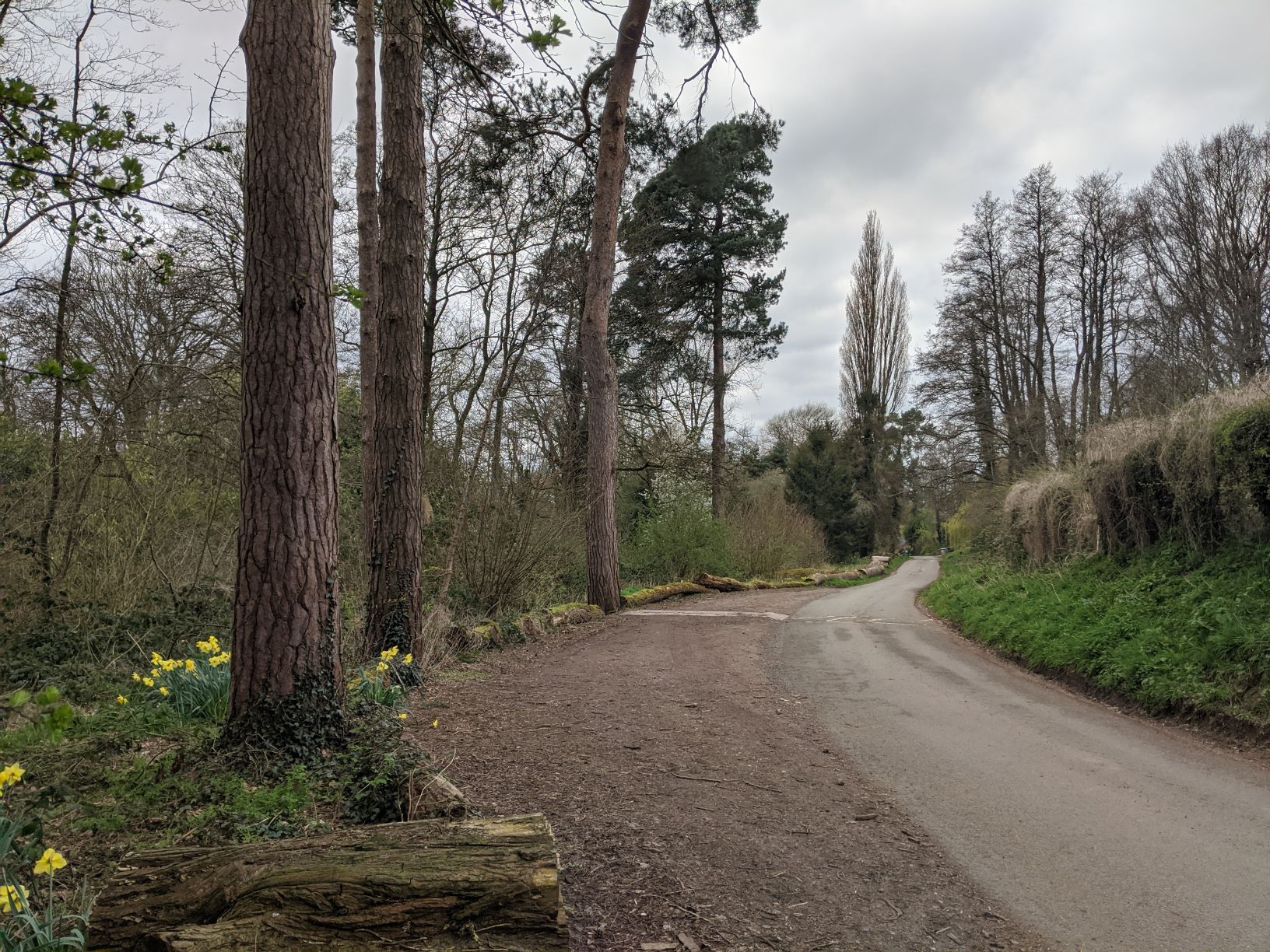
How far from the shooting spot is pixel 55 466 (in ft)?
26.8

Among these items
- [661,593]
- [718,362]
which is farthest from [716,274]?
[661,593]

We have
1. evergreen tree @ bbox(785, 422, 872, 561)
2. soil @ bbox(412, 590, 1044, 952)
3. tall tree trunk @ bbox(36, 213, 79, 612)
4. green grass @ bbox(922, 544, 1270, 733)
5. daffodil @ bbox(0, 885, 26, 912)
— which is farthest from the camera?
evergreen tree @ bbox(785, 422, 872, 561)

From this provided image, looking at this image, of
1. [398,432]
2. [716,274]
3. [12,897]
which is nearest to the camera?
[12,897]

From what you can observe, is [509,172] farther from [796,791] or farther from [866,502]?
[866,502]

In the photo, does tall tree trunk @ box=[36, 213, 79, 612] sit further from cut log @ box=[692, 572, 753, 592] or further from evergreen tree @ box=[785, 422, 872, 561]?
evergreen tree @ box=[785, 422, 872, 561]

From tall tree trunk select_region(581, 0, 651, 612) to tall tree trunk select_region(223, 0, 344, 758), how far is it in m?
9.26

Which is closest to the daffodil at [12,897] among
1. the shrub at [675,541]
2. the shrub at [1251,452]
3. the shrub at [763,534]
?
the shrub at [1251,452]

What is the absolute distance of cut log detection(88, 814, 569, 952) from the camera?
227cm

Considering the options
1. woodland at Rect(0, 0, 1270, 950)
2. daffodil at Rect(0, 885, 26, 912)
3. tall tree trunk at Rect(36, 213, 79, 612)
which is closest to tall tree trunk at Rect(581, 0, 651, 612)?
woodland at Rect(0, 0, 1270, 950)

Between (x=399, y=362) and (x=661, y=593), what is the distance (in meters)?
10.7

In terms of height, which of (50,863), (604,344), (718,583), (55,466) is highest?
(604,344)

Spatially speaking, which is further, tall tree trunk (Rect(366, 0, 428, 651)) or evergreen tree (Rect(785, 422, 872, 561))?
evergreen tree (Rect(785, 422, 872, 561))

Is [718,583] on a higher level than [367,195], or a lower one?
lower

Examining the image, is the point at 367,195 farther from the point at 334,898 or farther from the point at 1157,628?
the point at 1157,628
